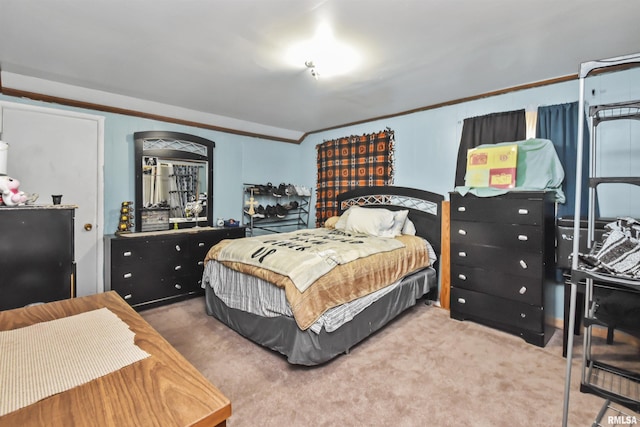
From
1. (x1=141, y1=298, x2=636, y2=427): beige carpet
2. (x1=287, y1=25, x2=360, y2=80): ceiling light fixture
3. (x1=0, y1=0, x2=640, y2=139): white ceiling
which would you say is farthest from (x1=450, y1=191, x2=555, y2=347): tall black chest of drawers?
(x1=287, y1=25, x2=360, y2=80): ceiling light fixture

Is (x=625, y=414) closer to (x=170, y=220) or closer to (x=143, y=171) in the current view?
(x=170, y=220)

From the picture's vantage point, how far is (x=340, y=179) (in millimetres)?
4910

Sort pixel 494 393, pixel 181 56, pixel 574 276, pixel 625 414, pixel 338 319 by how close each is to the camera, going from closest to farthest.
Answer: pixel 574 276, pixel 625 414, pixel 494 393, pixel 338 319, pixel 181 56

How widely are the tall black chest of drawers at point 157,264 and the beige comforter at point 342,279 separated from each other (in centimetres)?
84

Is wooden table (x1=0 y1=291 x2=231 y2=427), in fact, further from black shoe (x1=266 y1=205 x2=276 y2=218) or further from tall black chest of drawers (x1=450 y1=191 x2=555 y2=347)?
black shoe (x1=266 y1=205 x2=276 y2=218)

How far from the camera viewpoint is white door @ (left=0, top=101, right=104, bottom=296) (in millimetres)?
3025

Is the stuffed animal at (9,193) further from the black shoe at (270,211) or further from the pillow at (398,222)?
the pillow at (398,222)

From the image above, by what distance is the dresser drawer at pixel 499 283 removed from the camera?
271cm

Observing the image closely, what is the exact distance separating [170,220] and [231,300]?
1.81 metres

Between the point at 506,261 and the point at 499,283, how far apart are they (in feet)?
0.75

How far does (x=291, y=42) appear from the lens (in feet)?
7.63

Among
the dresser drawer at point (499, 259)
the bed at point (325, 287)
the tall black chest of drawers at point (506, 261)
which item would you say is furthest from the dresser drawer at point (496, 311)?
the bed at point (325, 287)

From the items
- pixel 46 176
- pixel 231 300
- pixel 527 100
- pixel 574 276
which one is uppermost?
pixel 527 100

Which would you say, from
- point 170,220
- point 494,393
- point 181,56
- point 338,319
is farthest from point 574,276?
point 170,220
